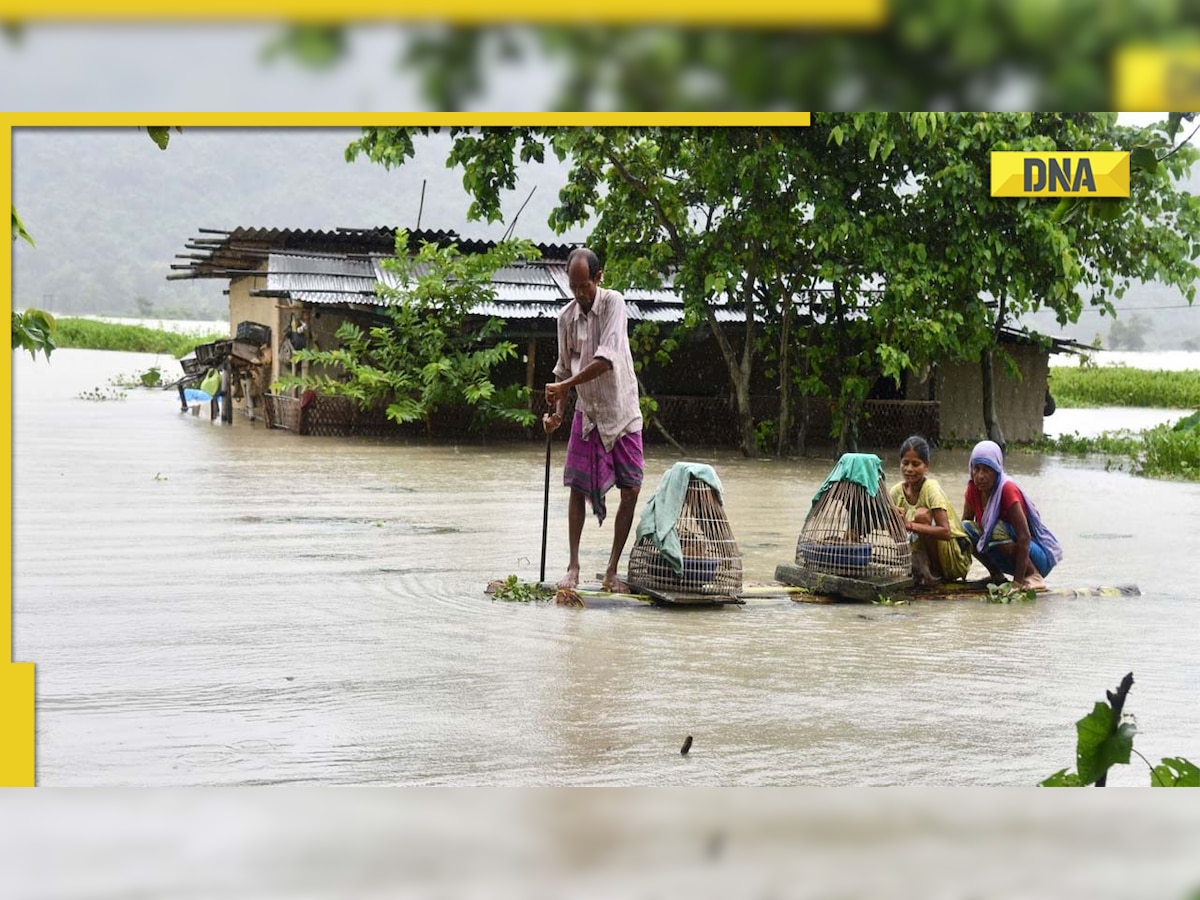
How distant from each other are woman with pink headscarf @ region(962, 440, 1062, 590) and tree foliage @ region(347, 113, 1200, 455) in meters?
6.05

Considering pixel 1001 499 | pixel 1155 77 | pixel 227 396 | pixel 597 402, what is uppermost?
pixel 1155 77

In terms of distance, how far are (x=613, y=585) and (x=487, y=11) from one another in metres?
4.29

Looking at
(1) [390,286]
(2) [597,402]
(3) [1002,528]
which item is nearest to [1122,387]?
(1) [390,286]

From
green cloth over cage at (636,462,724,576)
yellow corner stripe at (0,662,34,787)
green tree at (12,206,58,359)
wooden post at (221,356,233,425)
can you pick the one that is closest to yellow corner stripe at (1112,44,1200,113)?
green tree at (12,206,58,359)

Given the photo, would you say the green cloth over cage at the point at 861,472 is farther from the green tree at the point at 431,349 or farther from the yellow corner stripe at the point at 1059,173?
the green tree at the point at 431,349

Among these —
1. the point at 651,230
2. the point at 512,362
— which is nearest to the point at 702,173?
the point at 651,230

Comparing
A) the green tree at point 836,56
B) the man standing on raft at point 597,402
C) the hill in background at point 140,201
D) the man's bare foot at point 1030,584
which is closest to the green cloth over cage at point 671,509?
the man standing on raft at point 597,402

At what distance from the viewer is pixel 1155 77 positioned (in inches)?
88.7

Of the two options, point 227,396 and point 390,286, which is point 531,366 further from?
point 227,396

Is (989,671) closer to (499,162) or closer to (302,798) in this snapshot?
(302,798)

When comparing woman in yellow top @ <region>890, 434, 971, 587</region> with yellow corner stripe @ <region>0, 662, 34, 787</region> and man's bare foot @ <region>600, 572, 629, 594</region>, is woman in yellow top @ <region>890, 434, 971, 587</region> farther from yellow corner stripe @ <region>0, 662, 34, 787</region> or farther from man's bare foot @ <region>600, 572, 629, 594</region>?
yellow corner stripe @ <region>0, 662, 34, 787</region>

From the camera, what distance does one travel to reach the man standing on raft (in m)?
6.20

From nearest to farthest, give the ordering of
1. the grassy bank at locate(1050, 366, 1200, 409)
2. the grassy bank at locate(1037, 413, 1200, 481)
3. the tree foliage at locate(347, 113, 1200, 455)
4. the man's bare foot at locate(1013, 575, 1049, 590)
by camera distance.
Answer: the man's bare foot at locate(1013, 575, 1049, 590) → the tree foliage at locate(347, 113, 1200, 455) → the grassy bank at locate(1037, 413, 1200, 481) → the grassy bank at locate(1050, 366, 1200, 409)

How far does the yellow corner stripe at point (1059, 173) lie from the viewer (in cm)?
382
